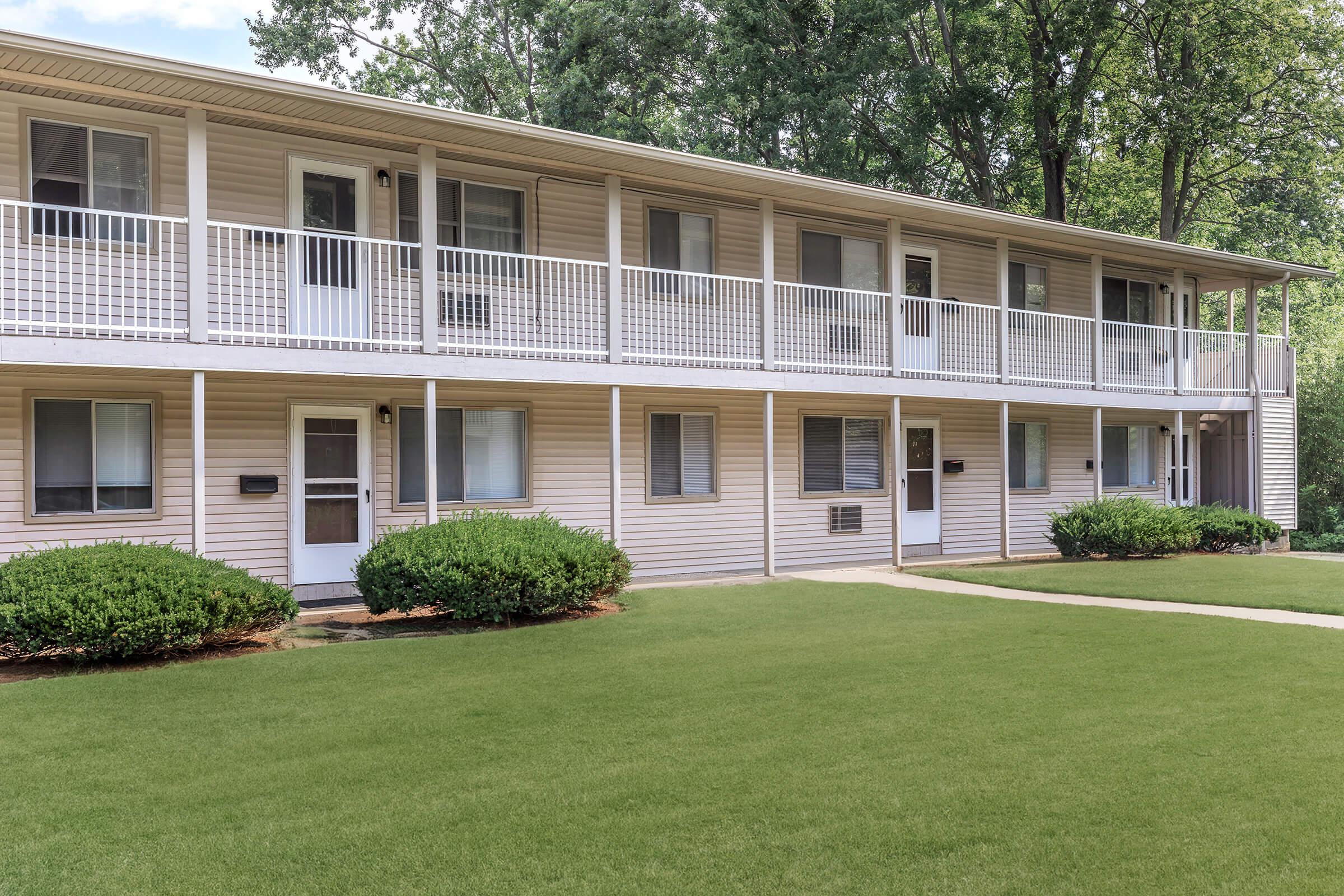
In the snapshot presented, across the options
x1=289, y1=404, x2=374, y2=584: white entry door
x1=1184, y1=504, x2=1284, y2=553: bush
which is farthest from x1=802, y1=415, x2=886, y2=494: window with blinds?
x1=289, y1=404, x2=374, y2=584: white entry door

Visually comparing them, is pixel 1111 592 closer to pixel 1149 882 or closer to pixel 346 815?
pixel 1149 882

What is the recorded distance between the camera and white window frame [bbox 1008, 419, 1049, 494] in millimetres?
19272

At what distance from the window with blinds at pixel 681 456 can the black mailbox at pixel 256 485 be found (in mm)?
5036

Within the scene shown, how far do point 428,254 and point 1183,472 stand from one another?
16.9m

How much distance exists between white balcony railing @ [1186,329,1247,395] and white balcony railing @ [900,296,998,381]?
539 cm

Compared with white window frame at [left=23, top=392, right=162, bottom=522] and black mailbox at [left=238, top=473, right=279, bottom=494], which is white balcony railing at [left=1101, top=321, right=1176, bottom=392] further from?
Answer: white window frame at [left=23, top=392, right=162, bottom=522]

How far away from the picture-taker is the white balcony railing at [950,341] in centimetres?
1667

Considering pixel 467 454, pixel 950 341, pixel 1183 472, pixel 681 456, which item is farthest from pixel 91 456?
pixel 1183 472

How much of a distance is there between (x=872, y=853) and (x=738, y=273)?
1198cm

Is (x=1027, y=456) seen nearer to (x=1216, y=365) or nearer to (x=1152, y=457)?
(x=1152, y=457)

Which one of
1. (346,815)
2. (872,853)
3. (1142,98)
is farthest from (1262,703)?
(1142,98)

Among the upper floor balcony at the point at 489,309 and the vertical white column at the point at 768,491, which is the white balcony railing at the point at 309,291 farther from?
the vertical white column at the point at 768,491

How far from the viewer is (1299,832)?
182 inches

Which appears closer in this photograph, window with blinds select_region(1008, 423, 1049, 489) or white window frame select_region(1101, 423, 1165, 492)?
window with blinds select_region(1008, 423, 1049, 489)
